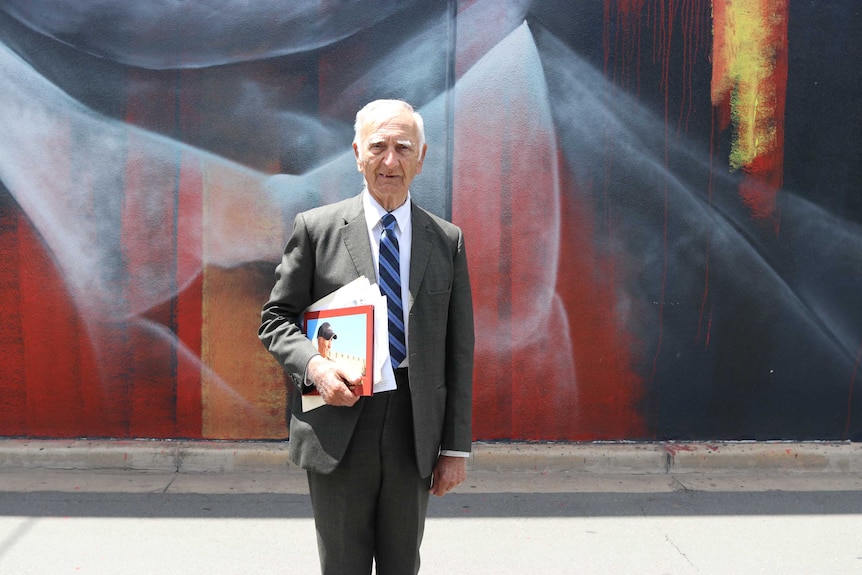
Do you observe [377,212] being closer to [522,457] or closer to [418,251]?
[418,251]

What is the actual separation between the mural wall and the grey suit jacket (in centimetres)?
261

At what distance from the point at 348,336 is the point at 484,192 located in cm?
295

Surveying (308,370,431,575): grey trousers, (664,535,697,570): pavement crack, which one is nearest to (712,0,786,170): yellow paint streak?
(664,535,697,570): pavement crack

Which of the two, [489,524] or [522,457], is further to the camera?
[522,457]

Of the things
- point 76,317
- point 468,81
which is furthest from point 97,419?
point 468,81

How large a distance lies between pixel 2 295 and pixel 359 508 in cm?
371

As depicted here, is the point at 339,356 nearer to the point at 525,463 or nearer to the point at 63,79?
the point at 525,463

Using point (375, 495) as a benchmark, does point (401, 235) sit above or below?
above

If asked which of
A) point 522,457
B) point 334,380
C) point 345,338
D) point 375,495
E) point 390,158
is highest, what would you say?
point 390,158

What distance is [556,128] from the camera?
517 centimetres

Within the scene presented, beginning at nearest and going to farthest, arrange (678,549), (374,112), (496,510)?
1. (374,112)
2. (678,549)
3. (496,510)

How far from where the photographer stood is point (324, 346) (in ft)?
7.98

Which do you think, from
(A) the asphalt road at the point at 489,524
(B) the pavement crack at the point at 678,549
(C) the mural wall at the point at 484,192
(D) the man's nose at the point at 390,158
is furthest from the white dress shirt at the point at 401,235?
(C) the mural wall at the point at 484,192

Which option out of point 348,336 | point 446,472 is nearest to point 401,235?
point 348,336
